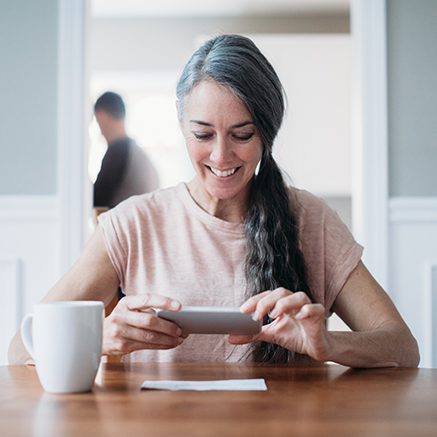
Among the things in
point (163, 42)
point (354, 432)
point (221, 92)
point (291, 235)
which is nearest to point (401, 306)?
point (291, 235)

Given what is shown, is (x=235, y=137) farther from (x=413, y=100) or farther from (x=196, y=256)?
(x=413, y=100)

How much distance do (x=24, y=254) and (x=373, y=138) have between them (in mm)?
1549

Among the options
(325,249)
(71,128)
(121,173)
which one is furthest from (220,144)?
(121,173)

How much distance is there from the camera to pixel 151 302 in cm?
85

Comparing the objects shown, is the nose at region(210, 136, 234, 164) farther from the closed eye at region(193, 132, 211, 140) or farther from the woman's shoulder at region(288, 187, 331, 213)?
the woman's shoulder at region(288, 187, 331, 213)

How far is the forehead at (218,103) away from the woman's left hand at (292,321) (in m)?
0.53

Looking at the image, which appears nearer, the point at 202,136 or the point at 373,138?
the point at 202,136

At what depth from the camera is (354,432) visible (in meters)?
0.53

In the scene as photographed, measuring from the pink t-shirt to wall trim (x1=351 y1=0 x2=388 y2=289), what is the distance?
86 centimetres

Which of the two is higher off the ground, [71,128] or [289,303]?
[71,128]

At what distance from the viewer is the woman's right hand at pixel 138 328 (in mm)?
875

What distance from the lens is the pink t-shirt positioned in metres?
1.26

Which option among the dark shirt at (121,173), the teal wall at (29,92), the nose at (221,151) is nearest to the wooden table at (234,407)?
the nose at (221,151)

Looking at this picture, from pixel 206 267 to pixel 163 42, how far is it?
413 cm
